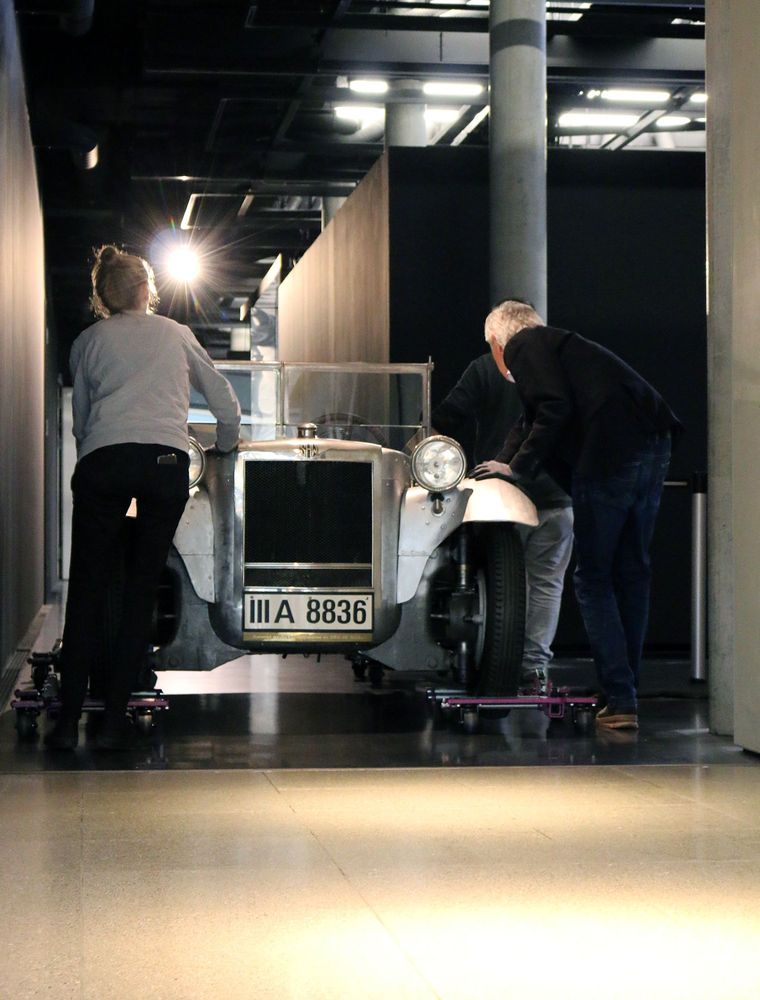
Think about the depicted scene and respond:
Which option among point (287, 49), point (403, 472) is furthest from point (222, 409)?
point (287, 49)

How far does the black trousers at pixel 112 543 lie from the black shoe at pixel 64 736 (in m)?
0.03

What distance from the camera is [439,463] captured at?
4535mm

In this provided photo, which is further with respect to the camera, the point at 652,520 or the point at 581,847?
the point at 652,520

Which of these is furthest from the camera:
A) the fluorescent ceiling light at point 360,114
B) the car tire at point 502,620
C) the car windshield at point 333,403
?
the fluorescent ceiling light at point 360,114

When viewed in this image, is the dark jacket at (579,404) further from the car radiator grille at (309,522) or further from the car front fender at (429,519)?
the car radiator grille at (309,522)

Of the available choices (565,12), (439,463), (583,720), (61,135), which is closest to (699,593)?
(583,720)

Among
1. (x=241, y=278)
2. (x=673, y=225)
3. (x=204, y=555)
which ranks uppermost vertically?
(x=241, y=278)

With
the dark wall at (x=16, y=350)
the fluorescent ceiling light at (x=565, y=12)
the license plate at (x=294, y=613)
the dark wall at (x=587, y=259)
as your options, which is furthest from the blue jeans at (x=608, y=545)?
the fluorescent ceiling light at (x=565, y=12)

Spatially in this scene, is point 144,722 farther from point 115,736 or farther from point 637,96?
point 637,96

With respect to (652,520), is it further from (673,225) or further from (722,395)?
(673,225)

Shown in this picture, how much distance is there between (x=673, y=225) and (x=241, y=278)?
12.4 metres

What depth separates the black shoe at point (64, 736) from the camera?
405 cm

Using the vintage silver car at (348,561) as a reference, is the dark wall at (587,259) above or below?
above

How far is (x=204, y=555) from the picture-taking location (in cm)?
451
